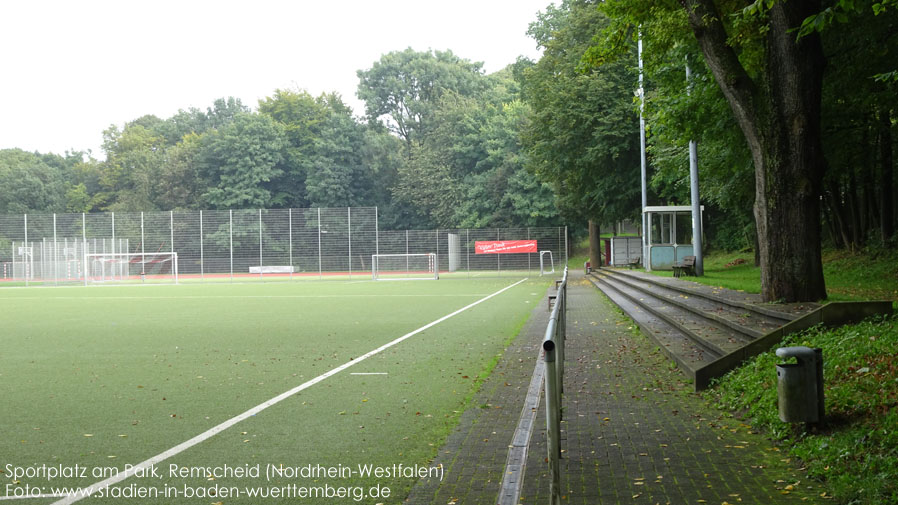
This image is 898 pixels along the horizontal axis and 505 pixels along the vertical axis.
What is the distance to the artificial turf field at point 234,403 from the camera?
4.98 meters

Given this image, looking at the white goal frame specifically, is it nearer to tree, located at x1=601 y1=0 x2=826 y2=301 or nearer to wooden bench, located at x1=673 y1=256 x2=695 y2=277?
wooden bench, located at x1=673 y1=256 x2=695 y2=277

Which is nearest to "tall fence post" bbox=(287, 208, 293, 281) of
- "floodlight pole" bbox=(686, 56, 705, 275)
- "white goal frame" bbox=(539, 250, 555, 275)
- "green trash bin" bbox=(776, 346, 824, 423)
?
"white goal frame" bbox=(539, 250, 555, 275)

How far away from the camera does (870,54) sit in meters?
13.2

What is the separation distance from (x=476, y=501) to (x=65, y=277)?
4830cm

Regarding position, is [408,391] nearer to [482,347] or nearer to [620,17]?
[482,347]

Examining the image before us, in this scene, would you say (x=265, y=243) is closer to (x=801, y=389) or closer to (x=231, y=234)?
(x=231, y=234)

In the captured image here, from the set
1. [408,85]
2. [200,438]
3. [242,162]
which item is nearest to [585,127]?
[200,438]

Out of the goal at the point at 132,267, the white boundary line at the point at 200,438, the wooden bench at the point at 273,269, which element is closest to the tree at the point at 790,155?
the white boundary line at the point at 200,438

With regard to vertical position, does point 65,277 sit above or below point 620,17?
below

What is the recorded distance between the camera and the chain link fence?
4988 centimetres

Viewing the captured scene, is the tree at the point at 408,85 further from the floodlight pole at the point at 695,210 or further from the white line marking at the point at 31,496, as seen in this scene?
the white line marking at the point at 31,496

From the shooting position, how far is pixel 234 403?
763 centimetres

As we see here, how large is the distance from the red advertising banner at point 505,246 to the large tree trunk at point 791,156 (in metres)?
38.7

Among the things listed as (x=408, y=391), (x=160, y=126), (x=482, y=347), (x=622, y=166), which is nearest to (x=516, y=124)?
(x=622, y=166)
